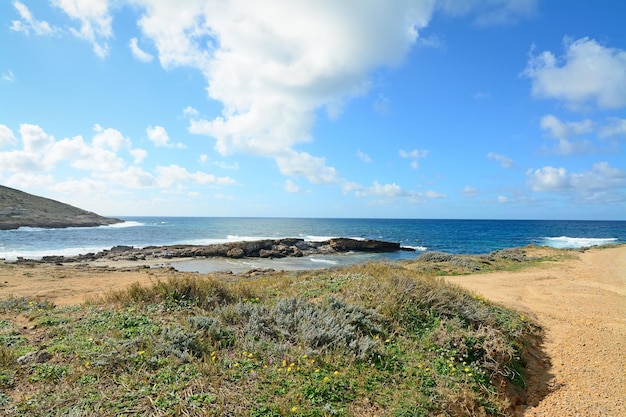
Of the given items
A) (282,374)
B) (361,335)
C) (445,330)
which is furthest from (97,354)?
(445,330)

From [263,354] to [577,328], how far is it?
778 centimetres

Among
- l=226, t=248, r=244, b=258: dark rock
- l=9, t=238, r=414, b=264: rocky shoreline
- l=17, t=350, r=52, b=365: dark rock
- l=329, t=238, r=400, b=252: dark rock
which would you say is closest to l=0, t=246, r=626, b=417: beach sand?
l=17, t=350, r=52, b=365: dark rock

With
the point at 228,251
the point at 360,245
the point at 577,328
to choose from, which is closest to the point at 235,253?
the point at 228,251

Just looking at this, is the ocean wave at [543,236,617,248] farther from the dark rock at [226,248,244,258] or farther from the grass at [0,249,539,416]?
the grass at [0,249,539,416]

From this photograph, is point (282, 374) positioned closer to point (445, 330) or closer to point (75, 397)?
point (75, 397)

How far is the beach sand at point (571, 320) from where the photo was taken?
5.29 metres

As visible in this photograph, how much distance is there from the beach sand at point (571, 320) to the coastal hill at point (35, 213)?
6127 centimetres

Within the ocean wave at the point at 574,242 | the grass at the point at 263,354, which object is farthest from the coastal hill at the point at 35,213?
the ocean wave at the point at 574,242

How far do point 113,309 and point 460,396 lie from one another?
6.37 metres

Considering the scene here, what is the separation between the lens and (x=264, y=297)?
7961mm

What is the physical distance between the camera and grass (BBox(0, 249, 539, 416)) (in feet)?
13.4

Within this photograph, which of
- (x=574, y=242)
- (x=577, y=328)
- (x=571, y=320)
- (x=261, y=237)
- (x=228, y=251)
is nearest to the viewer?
(x=577, y=328)

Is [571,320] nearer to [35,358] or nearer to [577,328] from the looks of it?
[577,328]

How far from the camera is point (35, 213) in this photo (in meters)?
71.9
